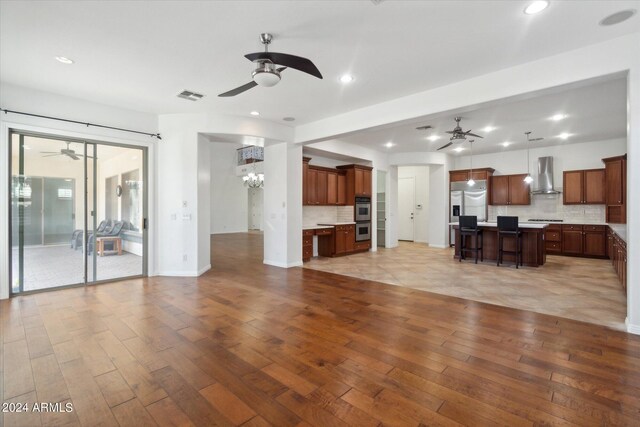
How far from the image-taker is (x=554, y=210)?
8.51 m

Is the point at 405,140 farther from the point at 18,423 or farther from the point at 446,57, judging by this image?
the point at 18,423

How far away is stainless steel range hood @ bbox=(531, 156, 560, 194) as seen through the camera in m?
8.28

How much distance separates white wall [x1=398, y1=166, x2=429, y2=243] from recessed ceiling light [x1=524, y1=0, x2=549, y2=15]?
874cm

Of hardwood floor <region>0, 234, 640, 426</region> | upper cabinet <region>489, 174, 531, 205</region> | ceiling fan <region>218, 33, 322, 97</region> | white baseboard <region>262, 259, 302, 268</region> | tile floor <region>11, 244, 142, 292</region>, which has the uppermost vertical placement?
ceiling fan <region>218, 33, 322, 97</region>

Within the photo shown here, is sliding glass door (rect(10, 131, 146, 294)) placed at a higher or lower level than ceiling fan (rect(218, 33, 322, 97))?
lower

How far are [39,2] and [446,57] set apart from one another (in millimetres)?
3999

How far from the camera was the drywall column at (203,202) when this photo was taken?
5742 mm

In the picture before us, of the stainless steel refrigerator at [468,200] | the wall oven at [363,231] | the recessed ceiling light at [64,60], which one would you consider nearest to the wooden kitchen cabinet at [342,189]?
the wall oven at [363,231]

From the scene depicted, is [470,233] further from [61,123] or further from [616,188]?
[61,123]

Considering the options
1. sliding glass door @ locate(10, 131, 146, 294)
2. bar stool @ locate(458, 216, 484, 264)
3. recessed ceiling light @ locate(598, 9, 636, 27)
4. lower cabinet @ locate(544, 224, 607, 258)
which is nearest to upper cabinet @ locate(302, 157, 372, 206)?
bar stool @ locate(458, 216, 484, 264)

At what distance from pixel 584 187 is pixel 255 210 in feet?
46.0

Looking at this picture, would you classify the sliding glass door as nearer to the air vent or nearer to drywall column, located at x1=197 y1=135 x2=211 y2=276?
drywall column, located at x1=197 y1=135 x2=211 y2=276

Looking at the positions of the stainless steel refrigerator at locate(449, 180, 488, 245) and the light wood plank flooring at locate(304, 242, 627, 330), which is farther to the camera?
the stainless steel refrigerator at locate(449, 180, 488, 245)

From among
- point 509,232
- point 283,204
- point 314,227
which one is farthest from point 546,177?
point 283,204
